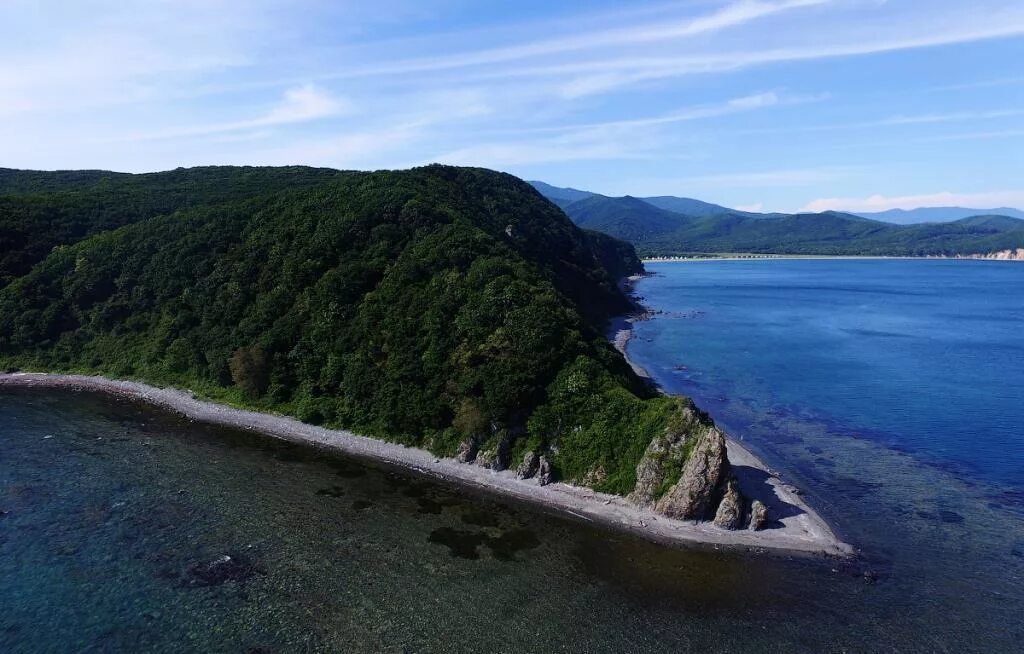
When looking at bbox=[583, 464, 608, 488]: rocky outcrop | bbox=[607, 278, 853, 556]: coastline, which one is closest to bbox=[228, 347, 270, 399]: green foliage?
bbox=[583, 464, 608, 488]: rocky outcrop

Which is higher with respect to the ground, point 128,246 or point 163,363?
point 128,246

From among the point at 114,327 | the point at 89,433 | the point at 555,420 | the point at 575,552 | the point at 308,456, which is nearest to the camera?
the point at 575,552

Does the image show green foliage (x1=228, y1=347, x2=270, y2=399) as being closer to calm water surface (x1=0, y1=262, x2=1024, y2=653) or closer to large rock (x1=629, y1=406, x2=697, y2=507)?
calm water surface (x1=0, y1=262, x2=1024, y2=653)

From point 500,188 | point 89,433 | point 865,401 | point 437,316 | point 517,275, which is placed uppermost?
point 500,188

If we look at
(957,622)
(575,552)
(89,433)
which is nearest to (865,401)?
(957,622)

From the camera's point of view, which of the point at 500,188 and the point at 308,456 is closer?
the point at 308,456

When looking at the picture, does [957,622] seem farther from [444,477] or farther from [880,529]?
[444,477]
